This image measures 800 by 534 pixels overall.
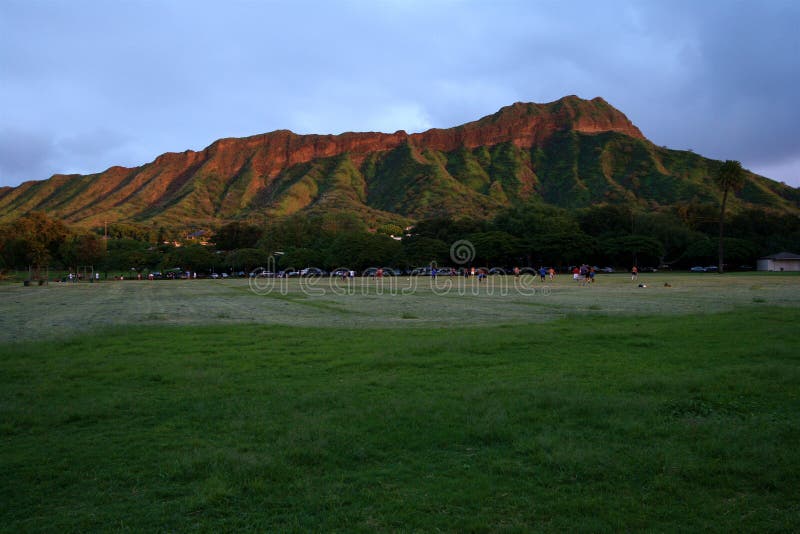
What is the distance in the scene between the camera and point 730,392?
A: 26.5 feet

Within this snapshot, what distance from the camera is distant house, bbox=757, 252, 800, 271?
90250 millimetres

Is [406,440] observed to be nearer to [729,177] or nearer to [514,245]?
[514,245]

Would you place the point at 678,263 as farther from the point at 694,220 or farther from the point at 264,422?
the point at 264,422

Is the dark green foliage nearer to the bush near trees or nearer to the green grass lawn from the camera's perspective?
the bush near trees

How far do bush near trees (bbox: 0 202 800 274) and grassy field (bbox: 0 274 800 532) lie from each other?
80697 mm

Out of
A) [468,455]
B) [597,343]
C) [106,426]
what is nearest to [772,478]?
[468,455]

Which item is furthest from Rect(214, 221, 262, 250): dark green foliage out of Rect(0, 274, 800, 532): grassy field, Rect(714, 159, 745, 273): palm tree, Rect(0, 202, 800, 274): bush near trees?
Rect(0, 274, 800, 532): grassy field

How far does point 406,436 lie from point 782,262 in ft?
348

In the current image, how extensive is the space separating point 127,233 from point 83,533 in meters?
173

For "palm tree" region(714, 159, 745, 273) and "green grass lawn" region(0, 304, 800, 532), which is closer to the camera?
"green grass lawn" region(0, 304, 800, 532)

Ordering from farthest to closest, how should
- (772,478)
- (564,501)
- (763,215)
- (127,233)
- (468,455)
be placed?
(127,233)
(763,215)
(468,455)
(772,478)
(564,501)

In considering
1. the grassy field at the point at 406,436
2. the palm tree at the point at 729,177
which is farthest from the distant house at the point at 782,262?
the grassy field at the point at 406,436

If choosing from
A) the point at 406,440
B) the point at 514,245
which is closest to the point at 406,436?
the point at 406,440

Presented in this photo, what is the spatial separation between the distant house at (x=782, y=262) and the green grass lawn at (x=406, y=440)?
315ft
